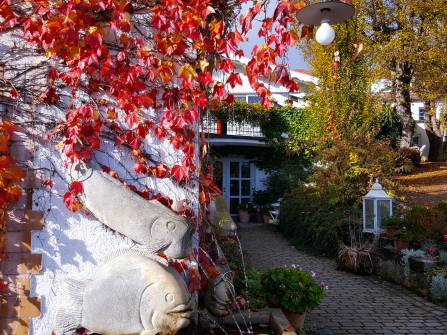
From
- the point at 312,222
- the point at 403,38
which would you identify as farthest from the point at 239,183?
the point at 403,38

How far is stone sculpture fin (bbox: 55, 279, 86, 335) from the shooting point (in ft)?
9.98

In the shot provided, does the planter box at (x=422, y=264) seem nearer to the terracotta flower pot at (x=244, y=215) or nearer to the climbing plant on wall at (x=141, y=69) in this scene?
the climbing plant on wall at (x=141, y=69)

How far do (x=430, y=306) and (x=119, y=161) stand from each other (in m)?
5.68

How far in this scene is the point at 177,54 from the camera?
3357 millimetres

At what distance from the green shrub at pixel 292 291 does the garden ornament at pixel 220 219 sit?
2.97 ft

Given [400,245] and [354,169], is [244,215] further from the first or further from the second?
[400,245]

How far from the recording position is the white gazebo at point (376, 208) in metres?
8.81

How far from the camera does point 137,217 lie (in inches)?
121

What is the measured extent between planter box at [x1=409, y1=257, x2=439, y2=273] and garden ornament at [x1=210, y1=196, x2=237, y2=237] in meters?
4.74

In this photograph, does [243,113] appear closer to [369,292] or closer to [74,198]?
[369,292]

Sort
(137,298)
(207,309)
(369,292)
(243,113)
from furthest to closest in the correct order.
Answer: (243,113), (369,292), (207,309), (137,298)

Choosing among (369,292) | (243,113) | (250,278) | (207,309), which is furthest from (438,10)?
(207,309)

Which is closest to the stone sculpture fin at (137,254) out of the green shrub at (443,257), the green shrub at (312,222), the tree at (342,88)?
the green shrub at (443,257)

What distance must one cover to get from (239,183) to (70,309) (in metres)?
14.7
